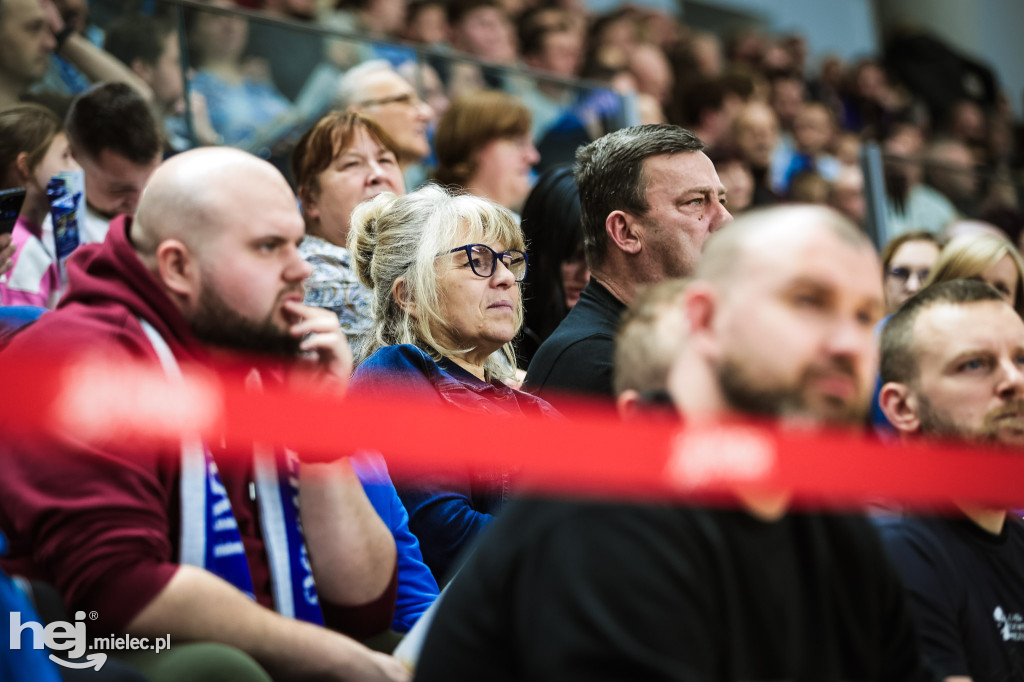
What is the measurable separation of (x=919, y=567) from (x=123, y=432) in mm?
1526

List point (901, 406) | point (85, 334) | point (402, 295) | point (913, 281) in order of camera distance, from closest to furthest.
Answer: point (85, 334)
point (901, 406)
point (402, 295)
point (913, 281)

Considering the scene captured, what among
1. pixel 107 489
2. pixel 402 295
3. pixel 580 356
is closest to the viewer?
pixel 107 489

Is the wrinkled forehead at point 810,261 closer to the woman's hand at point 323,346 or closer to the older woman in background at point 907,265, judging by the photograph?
the woman's hand at point 323,346

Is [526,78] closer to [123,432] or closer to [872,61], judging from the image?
[123,432]

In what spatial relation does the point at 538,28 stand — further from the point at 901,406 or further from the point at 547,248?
the point at 901,406

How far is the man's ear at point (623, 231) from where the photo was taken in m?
3.30

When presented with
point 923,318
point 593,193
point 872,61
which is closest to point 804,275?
point 923,318

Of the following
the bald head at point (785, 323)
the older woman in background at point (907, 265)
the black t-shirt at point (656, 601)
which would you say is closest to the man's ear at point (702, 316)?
the bald head at point (785, 323)

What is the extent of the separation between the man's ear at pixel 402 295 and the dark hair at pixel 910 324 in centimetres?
118

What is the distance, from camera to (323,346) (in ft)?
6.96

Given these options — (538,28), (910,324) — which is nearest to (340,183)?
(910,324)

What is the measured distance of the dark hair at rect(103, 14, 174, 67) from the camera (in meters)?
3.89

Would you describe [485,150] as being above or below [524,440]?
above

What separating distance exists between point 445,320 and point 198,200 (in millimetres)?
1028
